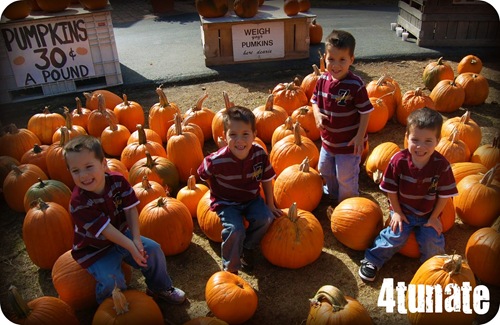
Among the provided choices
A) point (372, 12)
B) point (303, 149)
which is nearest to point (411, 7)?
point (372, 12)

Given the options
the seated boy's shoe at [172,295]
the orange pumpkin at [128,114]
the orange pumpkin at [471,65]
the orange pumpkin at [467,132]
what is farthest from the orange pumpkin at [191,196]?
the orange pumpkin at [471,65]

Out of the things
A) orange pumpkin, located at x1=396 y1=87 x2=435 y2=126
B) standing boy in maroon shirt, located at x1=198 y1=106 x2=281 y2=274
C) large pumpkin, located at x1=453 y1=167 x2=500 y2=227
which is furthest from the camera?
orange pumpkin, located at x1=396 y1=87 x2=435 y2=126

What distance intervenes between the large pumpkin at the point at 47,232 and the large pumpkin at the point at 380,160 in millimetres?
2793

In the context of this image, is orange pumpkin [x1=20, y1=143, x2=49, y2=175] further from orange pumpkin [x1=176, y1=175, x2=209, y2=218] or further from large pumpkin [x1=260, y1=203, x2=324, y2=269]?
large pumpkin [x1=260, y1=203, x2=324, y2=269]

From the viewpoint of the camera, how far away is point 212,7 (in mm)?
7312

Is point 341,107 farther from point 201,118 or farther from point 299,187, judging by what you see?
point 201,118

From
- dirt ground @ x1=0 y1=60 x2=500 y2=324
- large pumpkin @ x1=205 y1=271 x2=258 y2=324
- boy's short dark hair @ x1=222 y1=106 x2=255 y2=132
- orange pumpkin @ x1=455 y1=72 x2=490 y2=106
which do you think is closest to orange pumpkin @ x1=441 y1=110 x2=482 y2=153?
dirt ground @ x1=0 y1=60 x2=500 y2=324

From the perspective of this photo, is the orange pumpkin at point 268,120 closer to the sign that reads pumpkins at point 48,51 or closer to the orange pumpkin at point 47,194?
the orange pumpkin at point 47,194

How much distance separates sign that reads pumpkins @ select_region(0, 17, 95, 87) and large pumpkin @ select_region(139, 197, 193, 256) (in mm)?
4084

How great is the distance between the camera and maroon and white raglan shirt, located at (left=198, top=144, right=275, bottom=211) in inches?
130

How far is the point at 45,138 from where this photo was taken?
517cm

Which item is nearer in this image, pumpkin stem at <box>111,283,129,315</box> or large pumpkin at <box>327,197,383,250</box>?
pumpkin stem at <box>111,283,129,315</box>

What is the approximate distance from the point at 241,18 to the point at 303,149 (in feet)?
13.0

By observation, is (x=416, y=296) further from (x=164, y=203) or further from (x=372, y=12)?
(x=372, y=12)
